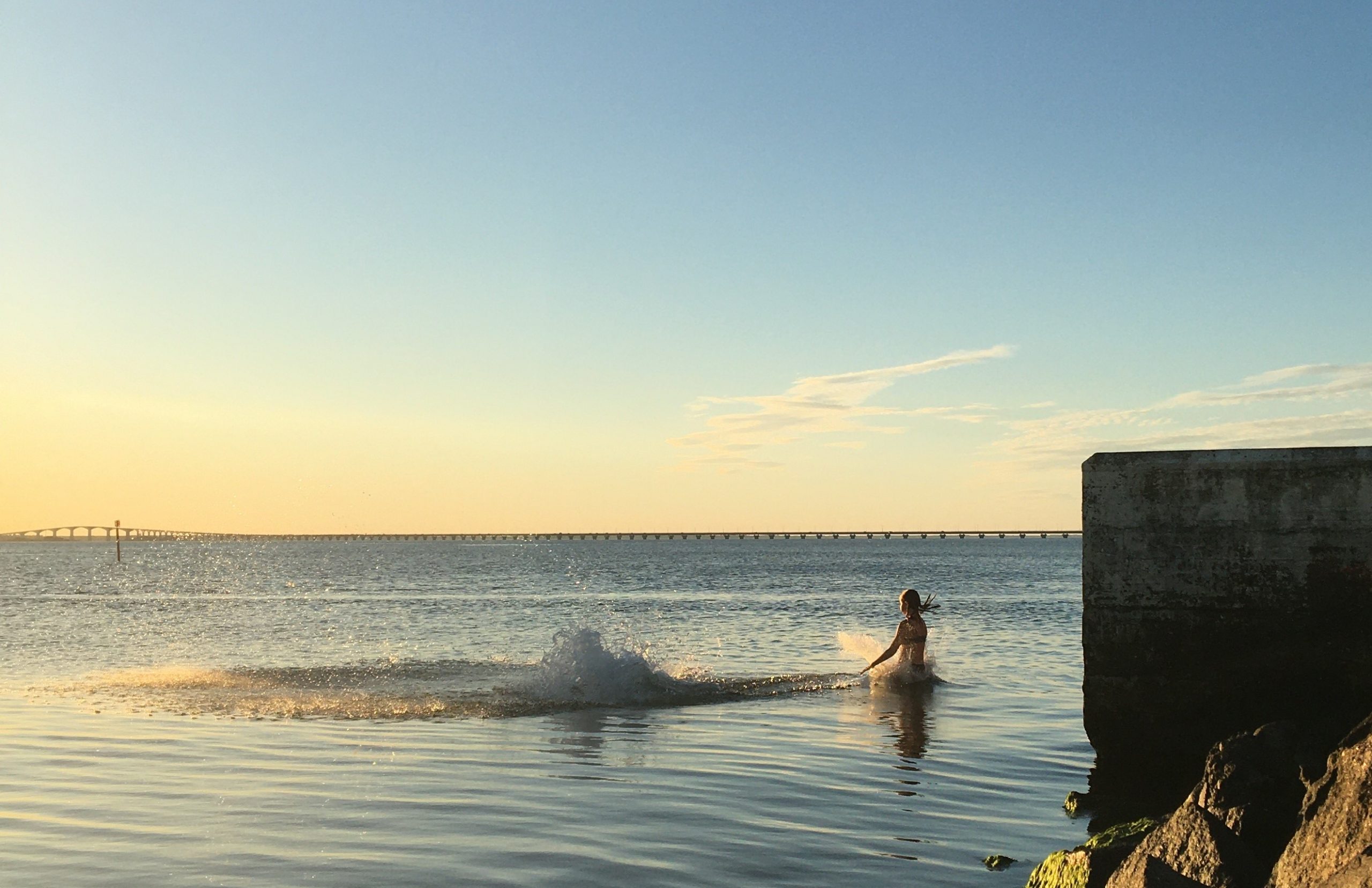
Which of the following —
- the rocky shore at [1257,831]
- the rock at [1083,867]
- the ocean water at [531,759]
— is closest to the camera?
the rocky shore at [1257,831]

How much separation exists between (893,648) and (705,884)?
9527 millimetres

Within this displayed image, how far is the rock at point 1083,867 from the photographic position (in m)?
5.40

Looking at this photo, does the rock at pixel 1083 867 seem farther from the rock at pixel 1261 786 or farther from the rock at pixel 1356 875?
the rock at pixel 1356 875

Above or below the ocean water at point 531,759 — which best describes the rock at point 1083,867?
above

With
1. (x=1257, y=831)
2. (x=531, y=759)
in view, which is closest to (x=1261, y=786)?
(x=1257, y=831)

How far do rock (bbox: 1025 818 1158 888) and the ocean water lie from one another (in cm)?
75

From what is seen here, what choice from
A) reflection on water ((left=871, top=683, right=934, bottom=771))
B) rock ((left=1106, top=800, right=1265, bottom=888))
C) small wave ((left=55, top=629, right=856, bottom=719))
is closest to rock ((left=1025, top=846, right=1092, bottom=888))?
rock ((left=1106, top=800, right=1265, bottom=888))

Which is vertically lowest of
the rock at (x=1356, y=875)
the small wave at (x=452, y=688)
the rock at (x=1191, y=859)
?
the small wave at (x=452, y=688)

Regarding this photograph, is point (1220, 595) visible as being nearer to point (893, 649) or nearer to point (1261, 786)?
point (1261, 786)

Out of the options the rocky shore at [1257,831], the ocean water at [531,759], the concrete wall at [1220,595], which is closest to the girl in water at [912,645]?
the ocean water at [531,759]

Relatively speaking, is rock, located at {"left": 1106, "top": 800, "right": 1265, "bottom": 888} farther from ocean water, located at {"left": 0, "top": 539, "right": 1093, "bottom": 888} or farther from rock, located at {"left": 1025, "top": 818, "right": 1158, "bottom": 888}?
ocean water, located at {"left": 0, "top": 539, "right": 1093, "bottom": 888}

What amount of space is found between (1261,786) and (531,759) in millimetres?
6148

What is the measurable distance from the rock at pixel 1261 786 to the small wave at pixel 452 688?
849 centimetres

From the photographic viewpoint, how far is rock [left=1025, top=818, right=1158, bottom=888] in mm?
5398
